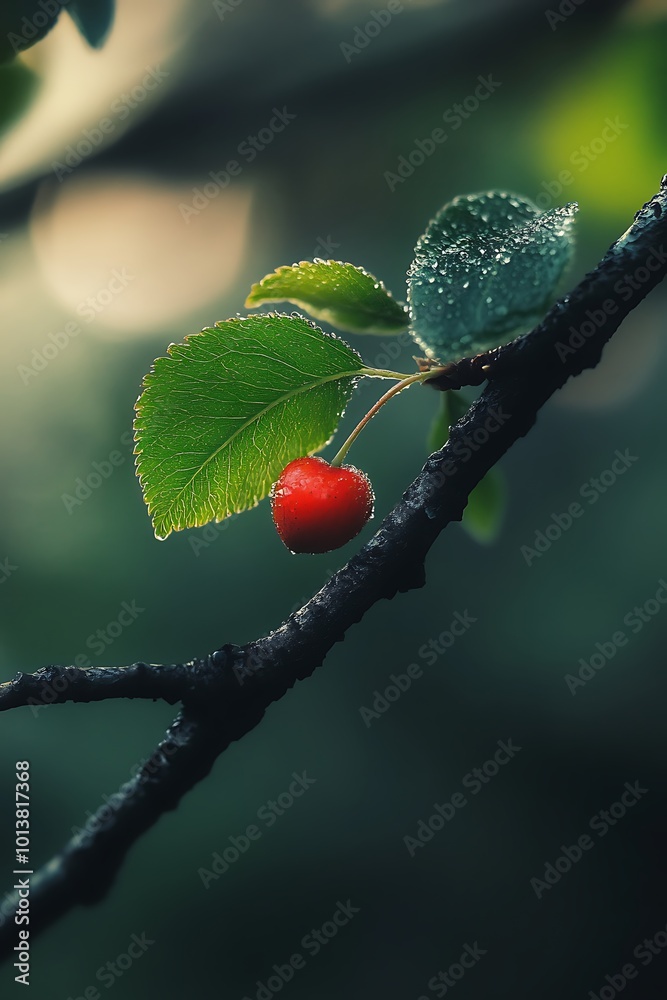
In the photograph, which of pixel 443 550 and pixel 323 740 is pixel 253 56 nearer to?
pixel 443 550

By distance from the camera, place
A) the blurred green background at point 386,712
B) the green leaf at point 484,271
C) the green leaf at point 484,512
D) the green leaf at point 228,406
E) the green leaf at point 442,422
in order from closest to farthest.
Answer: the green leaf at point 484,271 → the green leaf at point 228,406 → the green leaf at point 442,422 → the green leaf at point 484,512 → the blurred green background at point 386,712

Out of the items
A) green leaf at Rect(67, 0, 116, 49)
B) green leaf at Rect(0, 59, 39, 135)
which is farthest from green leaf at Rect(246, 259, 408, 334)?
green leaf at Rect(0, 59, 39, 135)

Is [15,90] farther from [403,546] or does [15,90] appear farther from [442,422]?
[403,546]

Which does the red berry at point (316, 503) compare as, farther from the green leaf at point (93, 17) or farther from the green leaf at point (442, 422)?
the green leaf at point (93, 17)

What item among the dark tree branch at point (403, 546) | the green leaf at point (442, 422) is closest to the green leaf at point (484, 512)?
the green leaf at point (442, 422)

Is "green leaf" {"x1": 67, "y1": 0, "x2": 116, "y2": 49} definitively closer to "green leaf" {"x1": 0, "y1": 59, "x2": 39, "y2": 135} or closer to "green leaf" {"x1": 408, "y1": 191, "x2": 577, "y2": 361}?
"green leaf" {"x1": 0, "y1": 59, "x2": 39, "y2": 135}

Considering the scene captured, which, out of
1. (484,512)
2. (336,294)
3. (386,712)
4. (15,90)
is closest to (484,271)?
(336,294)
